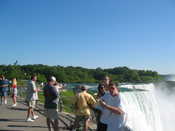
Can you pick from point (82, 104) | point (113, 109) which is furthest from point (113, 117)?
point (82, 104)

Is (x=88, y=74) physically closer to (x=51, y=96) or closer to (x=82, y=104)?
(x=51, y=96)

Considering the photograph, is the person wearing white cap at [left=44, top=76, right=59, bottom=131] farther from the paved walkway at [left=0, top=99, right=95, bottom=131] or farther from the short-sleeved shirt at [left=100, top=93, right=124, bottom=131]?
the short-sleeved shirt at [left=100, top=93, right=124, bottom=131]

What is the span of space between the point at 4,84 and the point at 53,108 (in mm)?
8923

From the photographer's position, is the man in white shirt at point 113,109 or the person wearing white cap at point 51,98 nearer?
the man in white shirt at point 113,109

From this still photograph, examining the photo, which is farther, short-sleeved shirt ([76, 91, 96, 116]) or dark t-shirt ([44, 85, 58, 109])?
dark t-shirt ([44, 85, 58, 109])

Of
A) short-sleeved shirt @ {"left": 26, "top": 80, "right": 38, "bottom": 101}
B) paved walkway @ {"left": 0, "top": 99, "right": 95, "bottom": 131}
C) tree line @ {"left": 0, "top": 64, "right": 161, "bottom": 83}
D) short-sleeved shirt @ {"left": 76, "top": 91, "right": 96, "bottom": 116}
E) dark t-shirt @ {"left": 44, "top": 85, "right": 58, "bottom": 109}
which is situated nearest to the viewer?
short-sleeved shirt @ {"left": 76, "top": 91, "right": 96, "bottom": 116}

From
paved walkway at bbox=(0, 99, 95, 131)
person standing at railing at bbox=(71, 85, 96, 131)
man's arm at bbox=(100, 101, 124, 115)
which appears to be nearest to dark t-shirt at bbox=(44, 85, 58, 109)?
person standing at railing at bbox=(71, 85, 96, 131)

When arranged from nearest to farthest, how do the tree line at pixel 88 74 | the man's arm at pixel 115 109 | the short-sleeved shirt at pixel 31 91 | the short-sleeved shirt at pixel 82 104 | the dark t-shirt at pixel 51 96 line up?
the man's arm at pixel 115 109 → the short-sleeved shirt at pixel 82 104 → the dark t-shirt at pixel 51 96 → the short-sleeved shirt at pixel 31 91 → the tree line at pixel 88 74

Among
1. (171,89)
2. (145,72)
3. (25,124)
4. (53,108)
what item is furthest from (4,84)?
(145,72)

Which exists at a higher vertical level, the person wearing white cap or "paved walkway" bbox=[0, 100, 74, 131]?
the person wearing white cap

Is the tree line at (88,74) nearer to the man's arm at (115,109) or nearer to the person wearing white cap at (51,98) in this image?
the person wearing white cap at (51,98)

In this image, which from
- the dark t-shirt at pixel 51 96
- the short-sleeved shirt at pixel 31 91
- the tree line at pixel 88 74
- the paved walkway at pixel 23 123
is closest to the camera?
the dark t-shirt at pixel 51 96

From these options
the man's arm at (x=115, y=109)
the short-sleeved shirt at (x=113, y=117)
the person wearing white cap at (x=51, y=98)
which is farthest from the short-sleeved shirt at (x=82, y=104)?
the man's arm at (x=115, y=109)

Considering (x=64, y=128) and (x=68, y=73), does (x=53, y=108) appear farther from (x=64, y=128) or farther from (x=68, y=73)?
(x=68, y=73)
